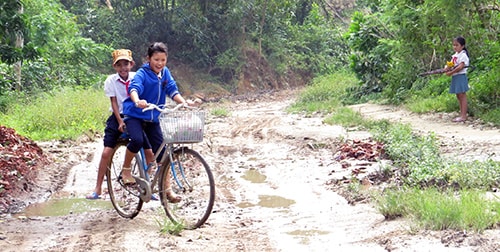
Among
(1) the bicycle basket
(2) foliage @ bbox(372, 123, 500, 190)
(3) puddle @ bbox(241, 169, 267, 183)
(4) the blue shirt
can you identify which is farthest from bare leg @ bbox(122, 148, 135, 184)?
(2) foliage @ bbox(372, 123, 500, 190)

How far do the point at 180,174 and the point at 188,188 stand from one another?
0.20 metres

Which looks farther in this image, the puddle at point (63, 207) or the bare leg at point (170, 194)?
the puddle at point (63, 207)

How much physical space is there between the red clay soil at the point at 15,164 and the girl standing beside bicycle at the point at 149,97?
213 cm

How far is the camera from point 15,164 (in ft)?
28.3

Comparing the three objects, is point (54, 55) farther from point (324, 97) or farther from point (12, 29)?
point (12, 29)

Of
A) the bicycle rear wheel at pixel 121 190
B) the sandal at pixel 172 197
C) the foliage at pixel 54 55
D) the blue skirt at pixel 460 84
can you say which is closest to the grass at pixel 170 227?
the sandal at pixel 172 197

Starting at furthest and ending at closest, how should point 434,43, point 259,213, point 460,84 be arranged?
point 434,43 → point 460,84 → point 259,213

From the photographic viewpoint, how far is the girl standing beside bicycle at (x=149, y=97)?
20.1ft

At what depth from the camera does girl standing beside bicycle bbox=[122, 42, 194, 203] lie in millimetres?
6121

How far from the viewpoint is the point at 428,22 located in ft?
46.3

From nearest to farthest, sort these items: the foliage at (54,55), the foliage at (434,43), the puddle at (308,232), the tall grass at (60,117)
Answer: the puddle at (308,232) → the foliage at (434,43) → the tall grass at (60,117) → the foliage at (54,55)

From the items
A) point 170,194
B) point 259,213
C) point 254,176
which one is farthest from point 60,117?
point 170,194

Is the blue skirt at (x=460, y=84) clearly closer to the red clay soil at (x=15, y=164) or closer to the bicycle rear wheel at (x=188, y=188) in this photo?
the bicycle rear wheel at (x=188, y=188)

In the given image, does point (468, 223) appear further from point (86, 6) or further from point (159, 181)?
point (86, 6)
